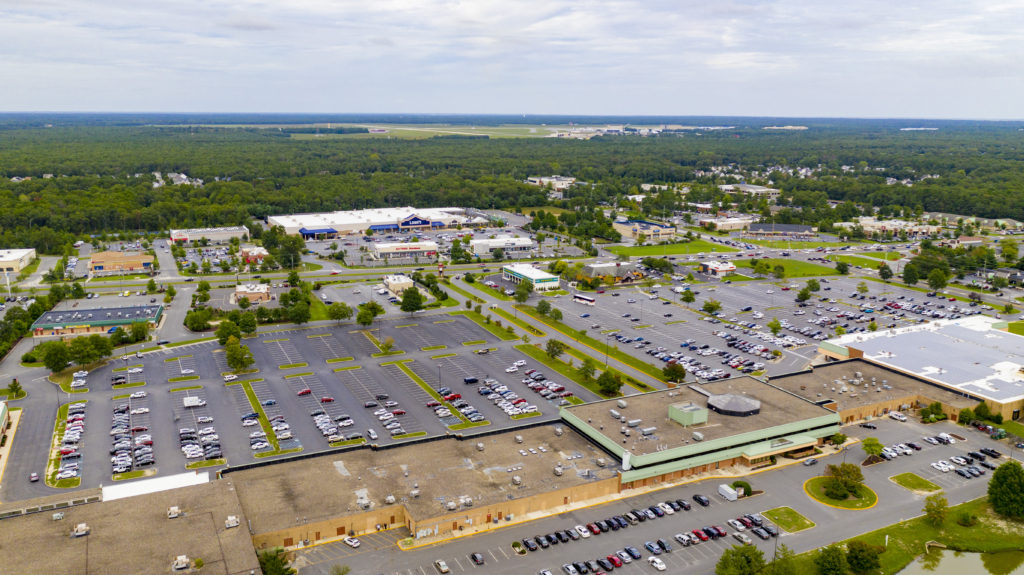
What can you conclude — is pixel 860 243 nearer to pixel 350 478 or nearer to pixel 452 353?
pixel 452 353

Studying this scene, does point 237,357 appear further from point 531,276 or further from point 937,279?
point 937,279

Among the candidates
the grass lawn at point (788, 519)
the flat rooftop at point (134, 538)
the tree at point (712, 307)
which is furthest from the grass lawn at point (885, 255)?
the flat rooftop at point (134, 538)

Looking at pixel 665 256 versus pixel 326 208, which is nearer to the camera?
pixel 665 256

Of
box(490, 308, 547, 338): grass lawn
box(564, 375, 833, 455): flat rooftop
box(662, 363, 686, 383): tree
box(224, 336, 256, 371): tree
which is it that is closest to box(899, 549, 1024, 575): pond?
box(564, 375, 833, 455): flat rooftop

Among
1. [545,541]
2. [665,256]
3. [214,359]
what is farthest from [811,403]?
[665,256]

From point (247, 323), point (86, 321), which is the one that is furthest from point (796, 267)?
point (86, 321)

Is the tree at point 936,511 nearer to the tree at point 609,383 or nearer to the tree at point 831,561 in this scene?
the tree at point 831,561
